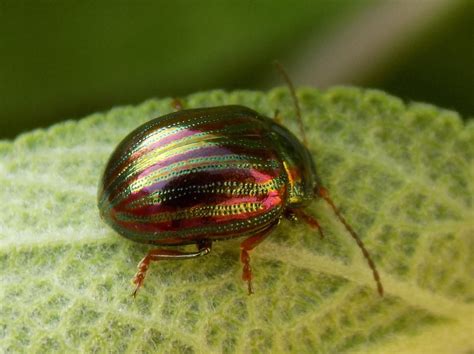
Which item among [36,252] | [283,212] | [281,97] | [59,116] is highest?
[281,97]

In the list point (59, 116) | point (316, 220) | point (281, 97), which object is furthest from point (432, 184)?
point (59, 116)

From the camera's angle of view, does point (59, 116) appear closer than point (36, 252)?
No

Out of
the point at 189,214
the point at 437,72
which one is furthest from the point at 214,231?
the point at 437,72

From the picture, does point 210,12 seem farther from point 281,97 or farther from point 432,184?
point 432,184

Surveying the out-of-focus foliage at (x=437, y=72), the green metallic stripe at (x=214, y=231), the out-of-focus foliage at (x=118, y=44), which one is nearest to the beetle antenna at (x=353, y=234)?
the green metallic stripe at (x=214, y=231)

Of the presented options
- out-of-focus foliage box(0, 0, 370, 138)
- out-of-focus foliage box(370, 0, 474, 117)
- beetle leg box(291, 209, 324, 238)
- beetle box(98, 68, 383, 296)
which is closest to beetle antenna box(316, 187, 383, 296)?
beetle box(98, 68, 383, 296)

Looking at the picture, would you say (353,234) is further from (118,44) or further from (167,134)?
(118,44)
